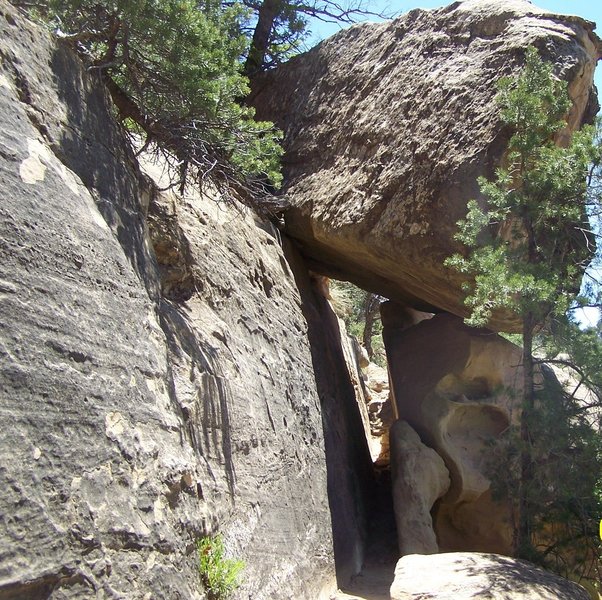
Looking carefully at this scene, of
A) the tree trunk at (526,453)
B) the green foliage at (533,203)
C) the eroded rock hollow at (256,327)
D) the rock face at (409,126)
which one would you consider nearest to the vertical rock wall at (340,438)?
the eroded rock hollow at (256,327)

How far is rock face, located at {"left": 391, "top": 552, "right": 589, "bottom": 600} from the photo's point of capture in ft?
17.8

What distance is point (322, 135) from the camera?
8734 mm

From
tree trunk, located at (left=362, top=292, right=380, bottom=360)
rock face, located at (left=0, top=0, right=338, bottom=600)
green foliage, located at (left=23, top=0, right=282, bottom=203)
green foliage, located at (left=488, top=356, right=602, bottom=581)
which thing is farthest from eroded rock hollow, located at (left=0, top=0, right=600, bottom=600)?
tree trunk, located at (left=362, top=292, right=380, bottom=360)

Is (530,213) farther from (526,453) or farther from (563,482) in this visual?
(563,482)

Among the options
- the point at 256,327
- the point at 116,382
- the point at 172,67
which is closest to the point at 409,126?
the point at 256,327

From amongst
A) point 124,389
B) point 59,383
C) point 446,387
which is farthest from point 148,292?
point 446,387

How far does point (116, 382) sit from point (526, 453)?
4312mm

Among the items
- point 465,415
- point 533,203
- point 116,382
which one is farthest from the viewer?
point 465,415

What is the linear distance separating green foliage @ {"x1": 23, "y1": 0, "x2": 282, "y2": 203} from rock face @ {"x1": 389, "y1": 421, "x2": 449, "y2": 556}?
12.7ft

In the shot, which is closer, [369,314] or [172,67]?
[172,67]

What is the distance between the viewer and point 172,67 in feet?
18.4

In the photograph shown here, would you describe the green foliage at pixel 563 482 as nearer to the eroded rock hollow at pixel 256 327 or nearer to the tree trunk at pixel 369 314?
the eroded rock hollow at pixel 256 327

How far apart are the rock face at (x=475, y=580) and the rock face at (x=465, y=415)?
98.5 inches

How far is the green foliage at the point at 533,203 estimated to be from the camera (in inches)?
263
